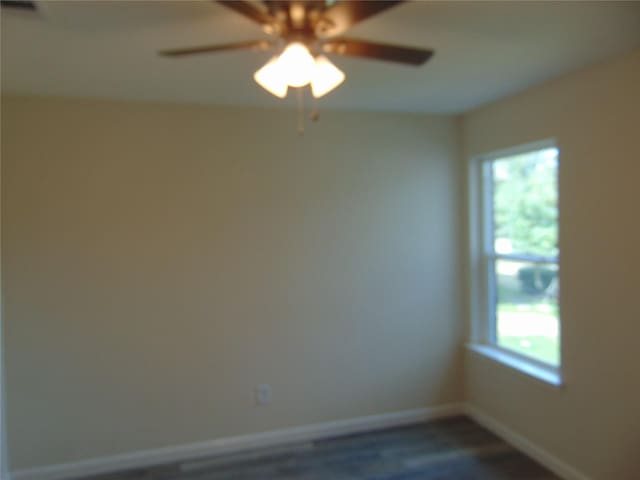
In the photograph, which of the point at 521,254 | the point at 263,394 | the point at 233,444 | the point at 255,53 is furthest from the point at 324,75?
the point at 233,444

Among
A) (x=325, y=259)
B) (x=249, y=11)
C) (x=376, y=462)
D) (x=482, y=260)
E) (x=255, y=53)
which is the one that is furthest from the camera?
(x=482, y=260)

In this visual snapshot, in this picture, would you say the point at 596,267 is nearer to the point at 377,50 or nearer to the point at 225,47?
the point at 377,50

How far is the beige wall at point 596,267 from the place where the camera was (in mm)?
2277

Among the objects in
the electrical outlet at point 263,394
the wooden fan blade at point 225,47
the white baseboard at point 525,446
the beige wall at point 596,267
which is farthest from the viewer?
the electrical outlet at point 263,394

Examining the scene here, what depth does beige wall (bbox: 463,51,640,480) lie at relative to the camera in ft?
7.47

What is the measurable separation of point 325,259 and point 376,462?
1412 millimetres

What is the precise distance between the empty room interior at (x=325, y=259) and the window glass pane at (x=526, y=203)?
0.02 metres

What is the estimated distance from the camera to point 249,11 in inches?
50.8

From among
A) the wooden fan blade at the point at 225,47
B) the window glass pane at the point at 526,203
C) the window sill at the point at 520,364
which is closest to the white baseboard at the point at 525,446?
the window sill at the point at 520,364

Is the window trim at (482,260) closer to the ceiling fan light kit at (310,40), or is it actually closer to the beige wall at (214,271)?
the beige wall at (214,271)

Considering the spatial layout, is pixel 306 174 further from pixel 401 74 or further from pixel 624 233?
pixel 624 233

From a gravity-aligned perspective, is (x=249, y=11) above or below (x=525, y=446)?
above

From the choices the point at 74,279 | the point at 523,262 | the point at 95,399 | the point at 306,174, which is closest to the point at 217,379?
the point at 95,399

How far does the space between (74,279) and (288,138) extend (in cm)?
170
